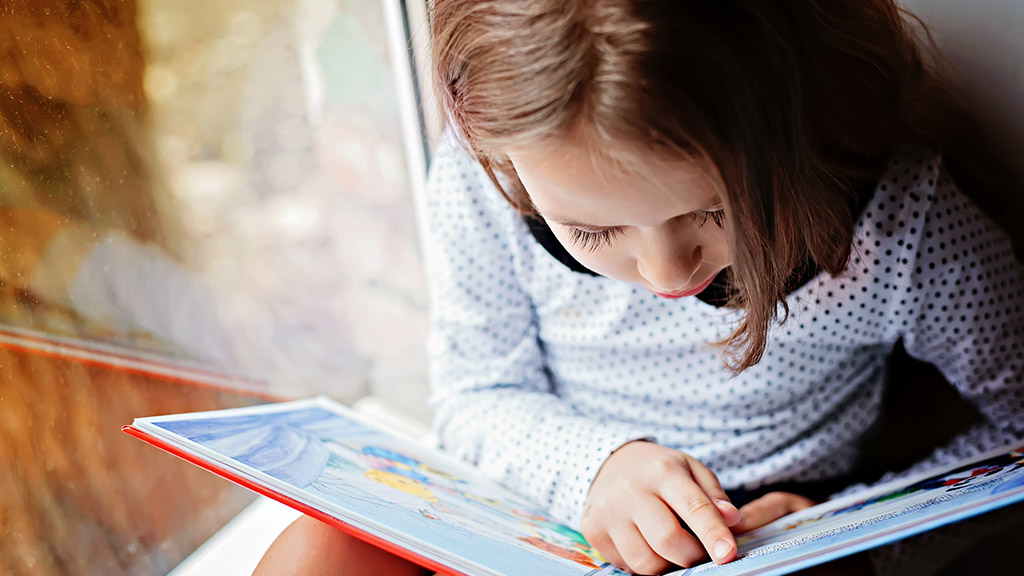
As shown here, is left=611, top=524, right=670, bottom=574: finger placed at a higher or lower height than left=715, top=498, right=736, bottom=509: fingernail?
lower

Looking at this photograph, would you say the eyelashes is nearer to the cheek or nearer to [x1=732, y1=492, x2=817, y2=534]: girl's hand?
the cheek

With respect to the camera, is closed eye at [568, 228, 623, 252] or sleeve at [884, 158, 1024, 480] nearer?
closed eye at [568, 228, 623, 252]

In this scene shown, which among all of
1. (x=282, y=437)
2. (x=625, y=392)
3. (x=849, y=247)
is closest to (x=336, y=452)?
(x=282, y=437)

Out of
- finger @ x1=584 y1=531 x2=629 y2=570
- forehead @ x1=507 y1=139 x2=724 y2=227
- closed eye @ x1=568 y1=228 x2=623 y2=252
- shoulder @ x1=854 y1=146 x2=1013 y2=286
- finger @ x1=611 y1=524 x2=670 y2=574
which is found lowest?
finger @ x1=584 y1=531 x2=629 y2=570

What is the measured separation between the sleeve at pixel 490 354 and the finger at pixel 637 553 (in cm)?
11

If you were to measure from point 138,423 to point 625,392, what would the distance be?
456 millimetres

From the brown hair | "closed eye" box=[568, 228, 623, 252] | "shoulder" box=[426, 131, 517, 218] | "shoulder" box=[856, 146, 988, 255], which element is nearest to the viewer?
the brown hair

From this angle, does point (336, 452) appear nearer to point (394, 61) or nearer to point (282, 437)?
point (282, 437)

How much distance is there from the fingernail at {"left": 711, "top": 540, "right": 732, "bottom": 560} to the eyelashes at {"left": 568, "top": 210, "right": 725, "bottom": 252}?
0.68 ft

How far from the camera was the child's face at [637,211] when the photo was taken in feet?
1.57

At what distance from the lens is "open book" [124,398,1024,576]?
0.45 metres

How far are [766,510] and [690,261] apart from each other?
0.74ft

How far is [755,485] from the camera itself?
0.76m

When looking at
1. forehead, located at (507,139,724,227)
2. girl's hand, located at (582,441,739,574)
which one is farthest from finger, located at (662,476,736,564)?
forehead, located at (507,139,724,227)
